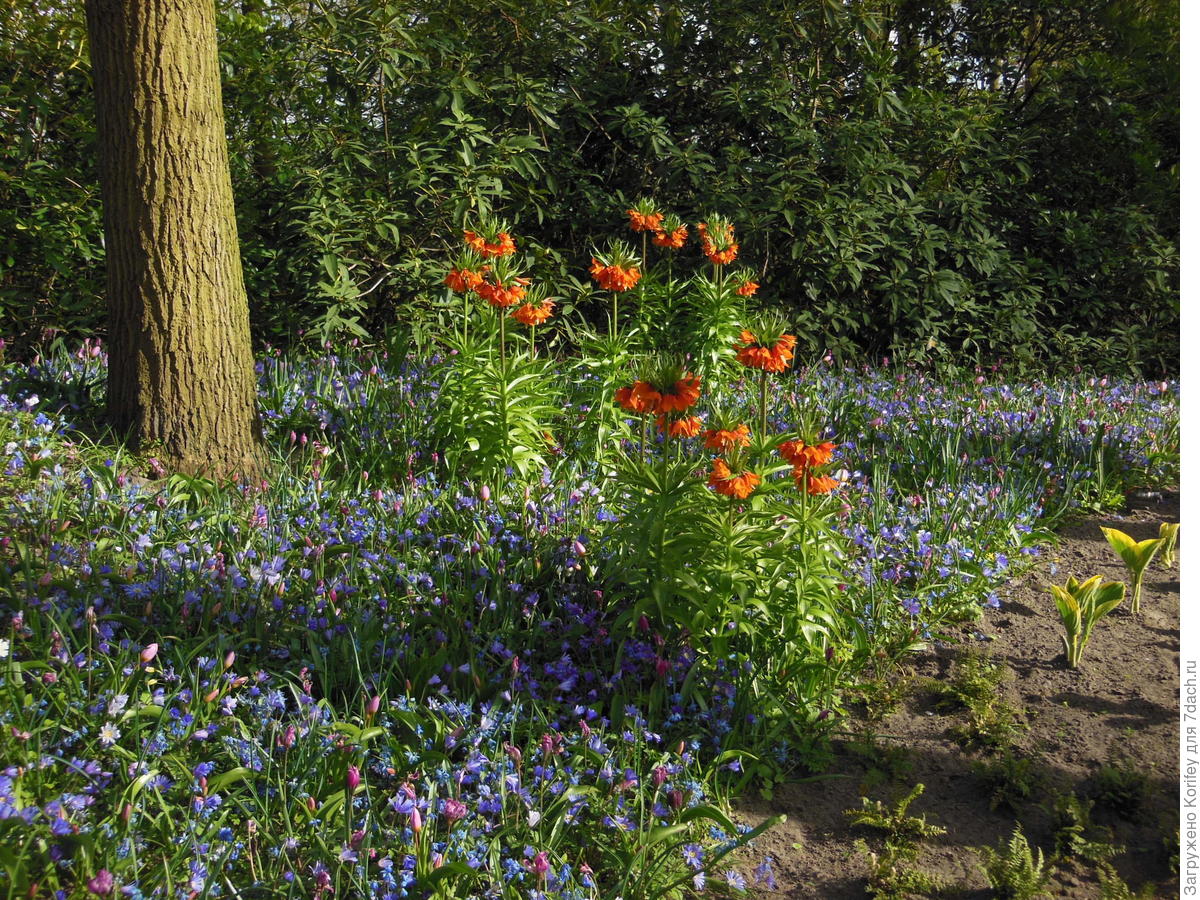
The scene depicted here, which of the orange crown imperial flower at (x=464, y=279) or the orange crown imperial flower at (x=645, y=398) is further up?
the orange crown imperial flower at (x=464, y=279)

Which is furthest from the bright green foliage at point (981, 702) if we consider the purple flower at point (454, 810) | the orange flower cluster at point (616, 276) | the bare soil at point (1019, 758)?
the orange flower cluster at point (616, 276)

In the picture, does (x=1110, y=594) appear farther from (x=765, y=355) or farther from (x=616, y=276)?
(x=616, y=276)

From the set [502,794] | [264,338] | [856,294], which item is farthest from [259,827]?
[856,294]

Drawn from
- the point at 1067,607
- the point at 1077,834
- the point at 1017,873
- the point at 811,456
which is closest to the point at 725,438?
the point at 811,456

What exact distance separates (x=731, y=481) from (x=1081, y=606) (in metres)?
1.58

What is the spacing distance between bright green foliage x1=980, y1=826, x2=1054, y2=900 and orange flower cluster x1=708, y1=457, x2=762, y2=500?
3.53ft

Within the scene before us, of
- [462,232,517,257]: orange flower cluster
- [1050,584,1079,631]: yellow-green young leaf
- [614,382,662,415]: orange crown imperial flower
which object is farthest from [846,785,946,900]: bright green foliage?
[462,232,517,257]: orange flower cluster

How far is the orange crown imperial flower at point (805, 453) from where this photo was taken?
2561 millimetres

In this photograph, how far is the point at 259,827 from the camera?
211 cm

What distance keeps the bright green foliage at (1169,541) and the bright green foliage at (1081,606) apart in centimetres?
65

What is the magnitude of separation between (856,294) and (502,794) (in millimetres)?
5750

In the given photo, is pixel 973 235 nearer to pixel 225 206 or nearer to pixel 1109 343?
pixel 1109 343

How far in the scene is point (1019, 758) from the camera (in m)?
2.82

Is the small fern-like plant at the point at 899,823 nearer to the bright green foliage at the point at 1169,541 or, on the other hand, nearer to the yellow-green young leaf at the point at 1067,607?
the yellow-green young leaf at the point at 1067,607
